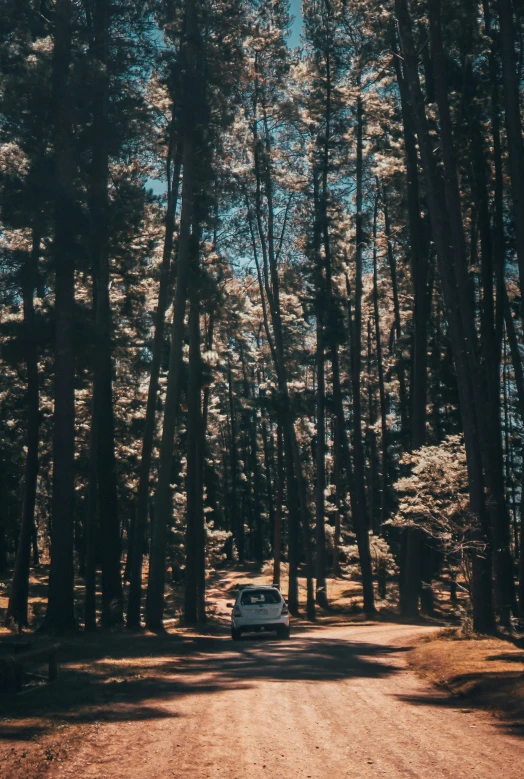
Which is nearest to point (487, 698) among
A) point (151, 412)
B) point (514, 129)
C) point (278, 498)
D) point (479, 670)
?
point (479, 670)

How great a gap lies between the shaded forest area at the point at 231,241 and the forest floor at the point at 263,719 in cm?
523

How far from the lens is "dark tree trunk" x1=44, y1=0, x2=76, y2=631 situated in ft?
68.5

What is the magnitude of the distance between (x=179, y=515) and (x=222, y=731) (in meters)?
40.1

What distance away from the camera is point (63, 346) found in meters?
21.4

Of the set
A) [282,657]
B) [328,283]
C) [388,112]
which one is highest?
[388,112]

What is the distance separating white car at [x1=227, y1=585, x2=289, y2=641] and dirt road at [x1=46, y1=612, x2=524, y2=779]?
359 inches

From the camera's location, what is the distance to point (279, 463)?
38.7 meters

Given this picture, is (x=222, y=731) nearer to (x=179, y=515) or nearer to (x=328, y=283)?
(x=328, y=283)

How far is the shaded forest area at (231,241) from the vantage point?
2134 cm

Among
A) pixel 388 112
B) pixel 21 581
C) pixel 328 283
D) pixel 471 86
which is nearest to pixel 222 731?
pixel 21 581

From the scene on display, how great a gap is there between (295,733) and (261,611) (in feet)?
49.6

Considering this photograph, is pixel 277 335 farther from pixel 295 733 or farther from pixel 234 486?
pixel 234 486

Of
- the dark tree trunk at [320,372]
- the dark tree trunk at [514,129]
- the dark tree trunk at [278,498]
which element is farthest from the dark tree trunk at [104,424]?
the dark tree trunk at [320,372]

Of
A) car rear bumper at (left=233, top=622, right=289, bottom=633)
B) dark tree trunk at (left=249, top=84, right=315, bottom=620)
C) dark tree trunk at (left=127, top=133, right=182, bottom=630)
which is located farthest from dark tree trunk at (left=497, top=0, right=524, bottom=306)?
dark tree trunk at (left=249, top=84, right=315, bottom=620)
